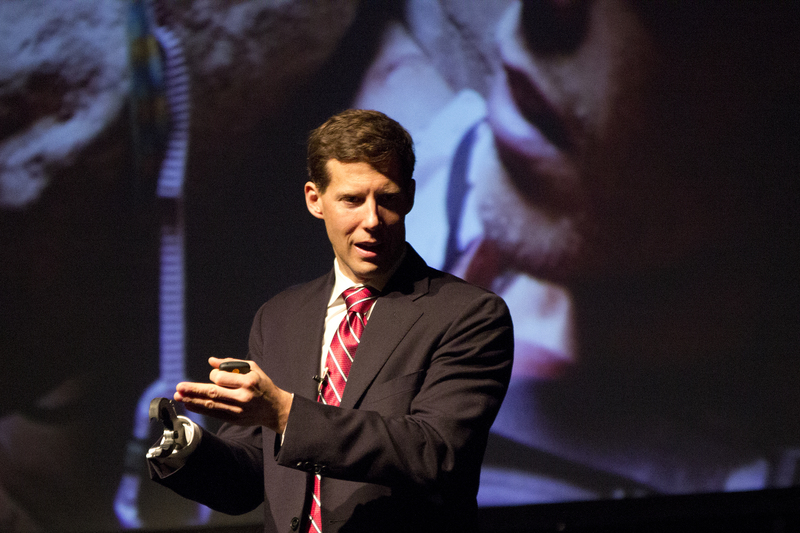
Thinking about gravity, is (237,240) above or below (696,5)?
below

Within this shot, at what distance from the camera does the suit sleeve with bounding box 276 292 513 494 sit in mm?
1123

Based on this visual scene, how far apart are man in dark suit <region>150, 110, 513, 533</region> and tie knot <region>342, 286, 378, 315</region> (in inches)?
0.7

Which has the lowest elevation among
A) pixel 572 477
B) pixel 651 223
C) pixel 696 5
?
pixel 572 477

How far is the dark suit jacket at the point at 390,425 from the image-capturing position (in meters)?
1.14

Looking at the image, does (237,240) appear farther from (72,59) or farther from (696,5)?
(696,5)

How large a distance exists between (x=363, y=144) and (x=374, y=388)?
51cm

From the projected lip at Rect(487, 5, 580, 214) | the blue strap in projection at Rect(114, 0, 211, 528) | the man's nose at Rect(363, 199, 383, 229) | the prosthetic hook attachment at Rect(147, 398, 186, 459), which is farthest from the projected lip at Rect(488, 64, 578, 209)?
the prosthetic hook attachment at Rect(147, 398, 186, 459)

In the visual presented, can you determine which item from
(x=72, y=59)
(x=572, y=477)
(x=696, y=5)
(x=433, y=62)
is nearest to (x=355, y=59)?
(x=433, y=62)

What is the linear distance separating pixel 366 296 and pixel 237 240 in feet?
3.94

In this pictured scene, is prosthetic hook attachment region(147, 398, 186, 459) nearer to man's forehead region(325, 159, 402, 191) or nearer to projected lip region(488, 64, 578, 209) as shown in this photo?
man's forehead region(325, 159, 402, 191)

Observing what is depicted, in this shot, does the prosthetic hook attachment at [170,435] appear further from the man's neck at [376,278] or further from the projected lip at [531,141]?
the projected lip at [531,141]

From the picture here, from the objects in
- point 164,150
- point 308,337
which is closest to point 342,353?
point 308,337

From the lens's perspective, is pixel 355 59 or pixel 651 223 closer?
pixel 355 59

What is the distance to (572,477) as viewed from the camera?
2760mm
